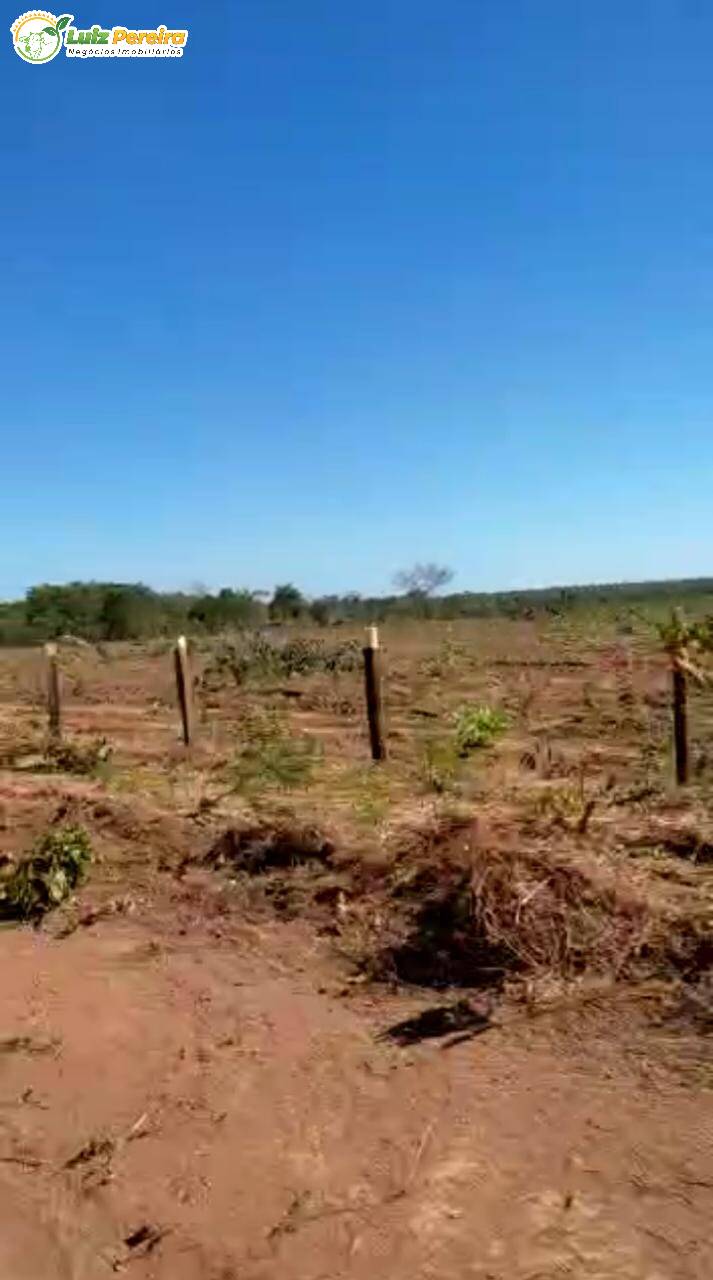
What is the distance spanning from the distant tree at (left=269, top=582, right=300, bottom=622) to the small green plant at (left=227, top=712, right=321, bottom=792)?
3030 cm

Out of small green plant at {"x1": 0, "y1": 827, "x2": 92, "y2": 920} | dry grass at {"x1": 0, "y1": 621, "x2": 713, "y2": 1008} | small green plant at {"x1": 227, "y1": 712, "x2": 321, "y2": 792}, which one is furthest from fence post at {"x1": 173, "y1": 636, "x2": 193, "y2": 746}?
small green plant at {"x1": 0, "y1": 827, "x2": 92, "y2": 920}

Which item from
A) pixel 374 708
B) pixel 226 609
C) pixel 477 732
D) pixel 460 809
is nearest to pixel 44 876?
pixel 460 809

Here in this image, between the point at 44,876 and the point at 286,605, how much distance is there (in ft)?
125

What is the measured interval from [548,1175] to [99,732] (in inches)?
396

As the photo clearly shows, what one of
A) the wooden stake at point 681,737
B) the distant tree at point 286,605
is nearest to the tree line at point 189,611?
the distant tree at point 286,605

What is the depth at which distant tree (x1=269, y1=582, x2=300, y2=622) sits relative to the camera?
42.4 meters

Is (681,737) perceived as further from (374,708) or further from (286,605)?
(286,605)

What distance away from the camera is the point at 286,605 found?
146ft

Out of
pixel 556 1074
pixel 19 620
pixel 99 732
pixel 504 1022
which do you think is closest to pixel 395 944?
pixel 504 1022

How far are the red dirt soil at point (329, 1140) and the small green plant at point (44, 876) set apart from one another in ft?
3.96

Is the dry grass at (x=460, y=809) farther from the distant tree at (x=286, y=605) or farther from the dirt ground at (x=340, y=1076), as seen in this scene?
the distant tree at (x=286, y=605)

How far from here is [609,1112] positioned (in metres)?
3.90

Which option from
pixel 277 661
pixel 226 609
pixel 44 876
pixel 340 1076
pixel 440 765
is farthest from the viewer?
pixel 226 609

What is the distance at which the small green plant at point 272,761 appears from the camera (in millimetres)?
8570
